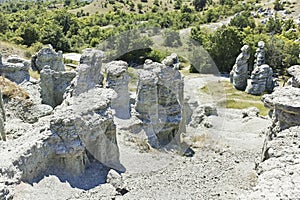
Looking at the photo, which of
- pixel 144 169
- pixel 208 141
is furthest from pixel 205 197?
pixel 208 141

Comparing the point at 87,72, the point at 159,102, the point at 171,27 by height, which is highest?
the point at 87,72

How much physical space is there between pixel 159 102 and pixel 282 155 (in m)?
8.29

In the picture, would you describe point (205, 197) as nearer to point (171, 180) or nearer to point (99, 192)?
point (171, 180)

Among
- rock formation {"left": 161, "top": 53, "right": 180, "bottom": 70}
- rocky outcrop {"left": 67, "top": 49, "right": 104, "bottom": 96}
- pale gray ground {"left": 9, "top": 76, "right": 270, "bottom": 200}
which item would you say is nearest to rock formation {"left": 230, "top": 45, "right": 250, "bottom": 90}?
pale gray ground {"left": 9, "top": 76, "right": 270, "bottom": 200}

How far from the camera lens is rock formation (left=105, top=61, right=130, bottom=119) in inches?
838

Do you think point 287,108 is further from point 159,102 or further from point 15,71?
point 15,71

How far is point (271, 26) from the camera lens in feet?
213

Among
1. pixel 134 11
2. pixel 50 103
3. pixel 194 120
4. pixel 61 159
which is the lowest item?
pixel 134 11

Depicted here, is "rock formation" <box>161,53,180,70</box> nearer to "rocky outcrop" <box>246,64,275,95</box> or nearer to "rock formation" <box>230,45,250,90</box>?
"rocky outcrop" <box>246,64,275,95</box>

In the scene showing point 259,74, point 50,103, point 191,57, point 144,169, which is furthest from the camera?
point 191,57

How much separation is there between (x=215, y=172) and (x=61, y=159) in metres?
6.69

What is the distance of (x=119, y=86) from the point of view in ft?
70.3

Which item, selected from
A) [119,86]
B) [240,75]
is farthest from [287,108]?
[240,75]

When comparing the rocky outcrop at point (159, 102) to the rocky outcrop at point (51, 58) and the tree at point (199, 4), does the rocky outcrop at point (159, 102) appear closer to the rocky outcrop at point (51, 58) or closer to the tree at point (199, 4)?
the rocky outcrop at point (51, 58)
